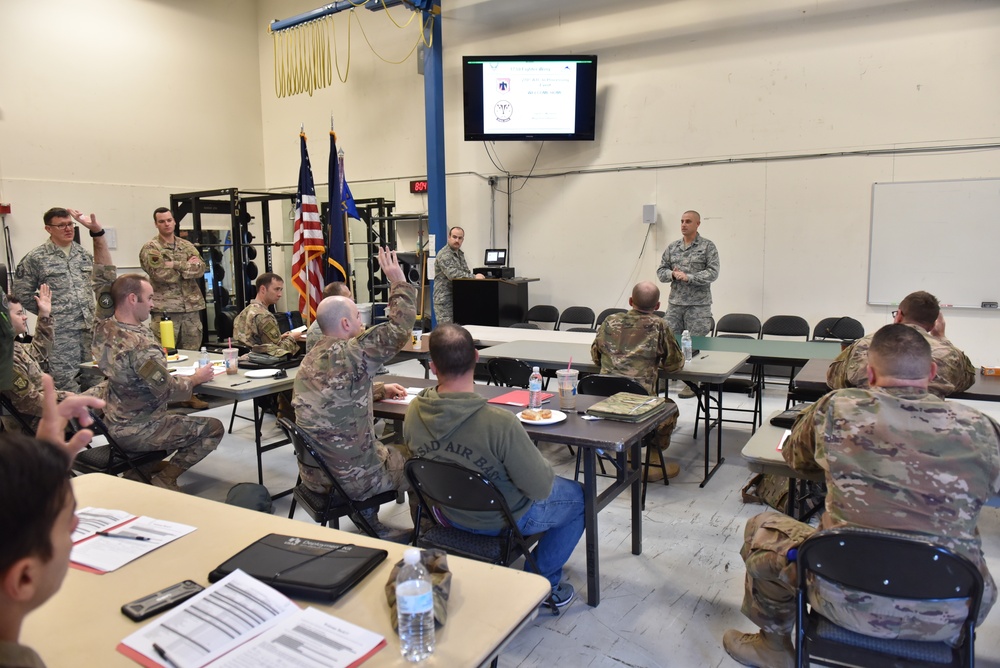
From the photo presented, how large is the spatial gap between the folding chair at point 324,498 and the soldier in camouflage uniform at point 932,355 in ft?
7.16

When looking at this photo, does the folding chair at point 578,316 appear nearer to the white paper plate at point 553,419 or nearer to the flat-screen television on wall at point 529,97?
the flat-screen television on wall at point 529,97

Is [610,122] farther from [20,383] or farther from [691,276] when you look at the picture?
[20,383]

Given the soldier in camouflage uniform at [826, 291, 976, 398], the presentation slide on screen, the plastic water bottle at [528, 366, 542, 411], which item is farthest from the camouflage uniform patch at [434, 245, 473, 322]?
the soldier in camouflage uniform at [826, 291, 976, 398]

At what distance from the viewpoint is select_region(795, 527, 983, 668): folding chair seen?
164 centimetres

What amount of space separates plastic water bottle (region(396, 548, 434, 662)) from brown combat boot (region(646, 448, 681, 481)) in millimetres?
3178

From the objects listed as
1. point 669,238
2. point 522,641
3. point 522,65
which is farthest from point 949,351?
point 522,65

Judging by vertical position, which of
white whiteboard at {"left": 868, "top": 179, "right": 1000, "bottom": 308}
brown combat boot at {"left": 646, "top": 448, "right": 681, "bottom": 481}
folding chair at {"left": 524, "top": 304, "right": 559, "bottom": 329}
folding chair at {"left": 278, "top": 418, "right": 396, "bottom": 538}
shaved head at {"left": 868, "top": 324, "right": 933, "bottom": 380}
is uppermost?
white whiteboard at {"left": 868, "top": 179, "right": 1000, "bottom": 308}

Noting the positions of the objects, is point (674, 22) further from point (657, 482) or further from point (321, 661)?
point (321, 661)

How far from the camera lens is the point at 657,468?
447 centimetres

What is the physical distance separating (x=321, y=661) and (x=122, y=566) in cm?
71

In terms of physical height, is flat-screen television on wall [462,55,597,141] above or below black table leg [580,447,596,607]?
above

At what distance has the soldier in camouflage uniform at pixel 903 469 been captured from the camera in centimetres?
177

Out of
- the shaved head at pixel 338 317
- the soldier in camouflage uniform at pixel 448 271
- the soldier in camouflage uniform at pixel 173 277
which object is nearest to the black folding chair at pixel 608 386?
the shaved head at pixel 338 317

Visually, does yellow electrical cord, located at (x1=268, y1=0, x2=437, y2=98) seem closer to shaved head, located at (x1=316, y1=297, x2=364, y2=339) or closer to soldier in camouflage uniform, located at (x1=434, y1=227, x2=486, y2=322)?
soldier in camouflage uniform, located at (x1=434, y1=227, x2=486, y2=322)
